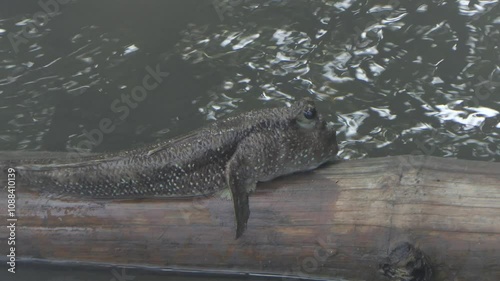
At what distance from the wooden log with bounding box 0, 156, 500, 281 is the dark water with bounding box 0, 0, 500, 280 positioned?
4.83 ft

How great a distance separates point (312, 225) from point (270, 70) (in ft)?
8.10

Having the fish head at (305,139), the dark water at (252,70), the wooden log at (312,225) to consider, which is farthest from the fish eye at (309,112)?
the dark water at (252,70)

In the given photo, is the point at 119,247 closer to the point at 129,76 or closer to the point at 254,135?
the point at 254,135

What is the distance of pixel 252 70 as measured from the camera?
585cm

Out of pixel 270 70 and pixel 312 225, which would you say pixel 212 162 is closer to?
pixel 312 225

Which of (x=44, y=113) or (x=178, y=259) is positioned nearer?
(x=178, y=259)

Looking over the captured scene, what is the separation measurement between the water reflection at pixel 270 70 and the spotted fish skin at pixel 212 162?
1403mm

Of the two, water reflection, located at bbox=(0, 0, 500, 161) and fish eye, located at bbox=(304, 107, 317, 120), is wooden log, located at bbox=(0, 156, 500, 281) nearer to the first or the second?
fish eye, located at bbox=(304, 107, 317, 120)

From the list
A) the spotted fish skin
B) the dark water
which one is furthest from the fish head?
the dark water

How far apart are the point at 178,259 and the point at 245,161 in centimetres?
55

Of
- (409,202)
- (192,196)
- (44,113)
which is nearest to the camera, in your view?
(409,202)

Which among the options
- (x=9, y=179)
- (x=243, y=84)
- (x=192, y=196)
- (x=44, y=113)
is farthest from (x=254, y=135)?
(x=44, y=113)

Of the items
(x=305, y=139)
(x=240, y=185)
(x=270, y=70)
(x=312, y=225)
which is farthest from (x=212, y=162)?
(x=270, y=70)

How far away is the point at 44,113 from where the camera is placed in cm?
566
